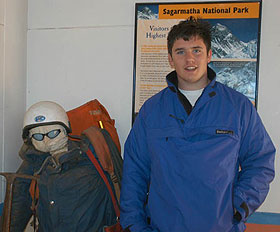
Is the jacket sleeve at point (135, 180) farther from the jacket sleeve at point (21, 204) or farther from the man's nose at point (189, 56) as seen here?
the jacket sleeve at point (21, 204)

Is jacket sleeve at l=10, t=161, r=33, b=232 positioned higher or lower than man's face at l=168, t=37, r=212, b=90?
lower

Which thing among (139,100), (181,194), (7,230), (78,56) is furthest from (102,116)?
(181,194)

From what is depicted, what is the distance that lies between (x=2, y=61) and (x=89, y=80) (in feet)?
2.33

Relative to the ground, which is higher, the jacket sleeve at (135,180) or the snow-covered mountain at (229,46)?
the snow-covered mountain at (229,46)

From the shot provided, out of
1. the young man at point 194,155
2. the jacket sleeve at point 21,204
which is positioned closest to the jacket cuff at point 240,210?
the young man at point 194,155

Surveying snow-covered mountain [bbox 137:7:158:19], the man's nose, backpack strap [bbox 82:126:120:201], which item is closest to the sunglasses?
backpack strap [bbox 82:126:120:201]

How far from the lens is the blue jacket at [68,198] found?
1760 millimetres

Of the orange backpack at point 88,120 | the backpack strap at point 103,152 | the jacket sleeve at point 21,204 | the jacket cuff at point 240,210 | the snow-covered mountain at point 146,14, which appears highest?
the snow-covered mountain at point 146,14

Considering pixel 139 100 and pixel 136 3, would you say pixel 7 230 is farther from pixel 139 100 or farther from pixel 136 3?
pixel 136 3

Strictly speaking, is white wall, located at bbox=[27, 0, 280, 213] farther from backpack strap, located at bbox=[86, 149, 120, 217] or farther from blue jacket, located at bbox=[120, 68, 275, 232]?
blue jacket, located at bbox=[120, 68, 275, 232]

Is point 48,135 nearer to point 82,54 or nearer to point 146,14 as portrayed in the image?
point 82,54

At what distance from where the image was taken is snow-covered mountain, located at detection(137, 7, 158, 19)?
2.57 m

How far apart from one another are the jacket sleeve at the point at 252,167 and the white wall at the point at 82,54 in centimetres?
131

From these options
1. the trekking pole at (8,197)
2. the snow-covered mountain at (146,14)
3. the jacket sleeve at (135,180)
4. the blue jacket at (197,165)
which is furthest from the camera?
the snow-covered mountain at (146,14)
